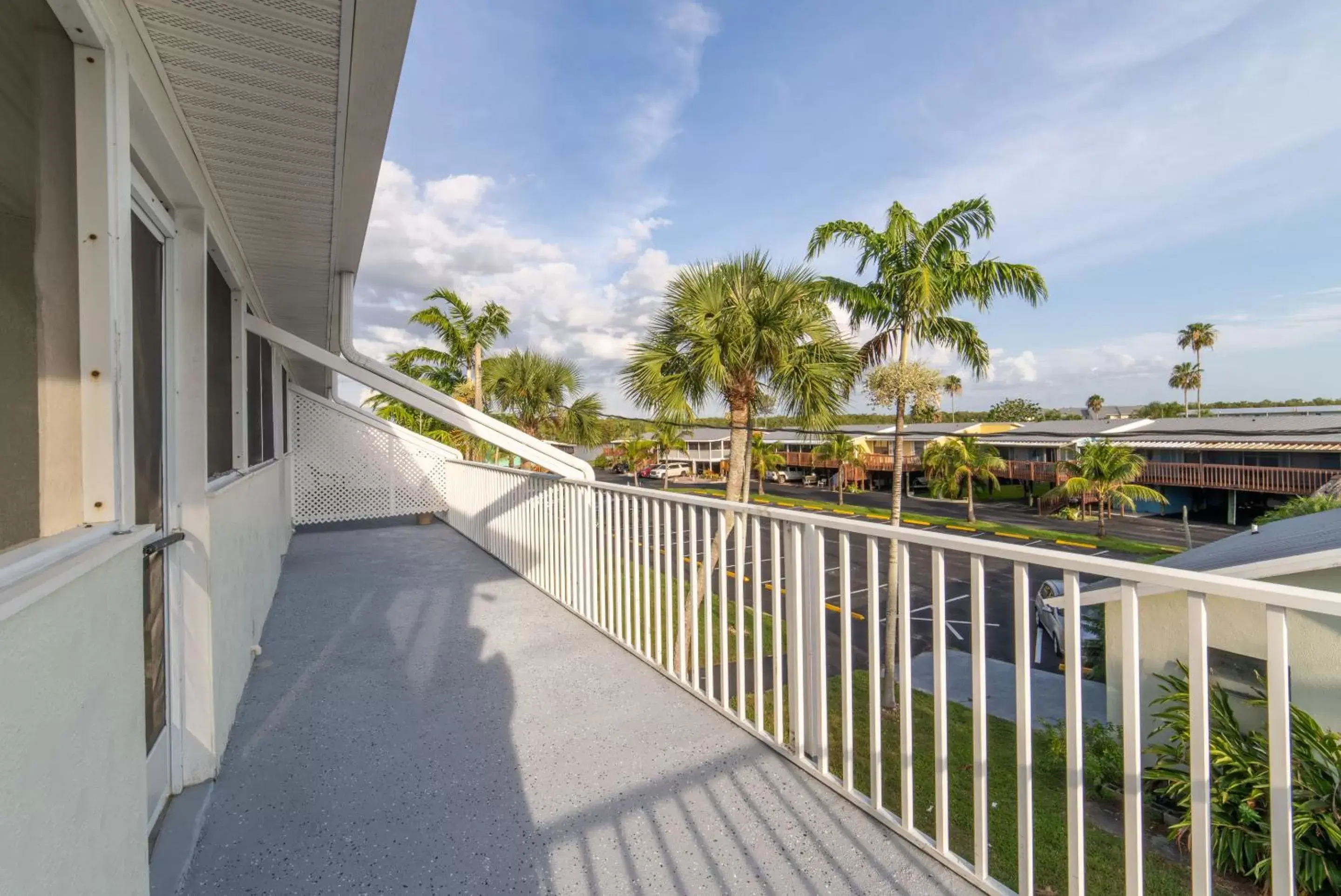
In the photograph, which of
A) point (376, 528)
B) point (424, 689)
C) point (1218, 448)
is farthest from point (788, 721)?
point (1218, 448)

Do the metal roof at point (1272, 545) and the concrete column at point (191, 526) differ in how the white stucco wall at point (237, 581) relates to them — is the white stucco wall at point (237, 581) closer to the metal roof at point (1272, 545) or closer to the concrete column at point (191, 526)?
the concrete column at point (191, 526)

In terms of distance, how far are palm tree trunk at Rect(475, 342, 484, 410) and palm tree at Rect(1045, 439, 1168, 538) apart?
71.1ft

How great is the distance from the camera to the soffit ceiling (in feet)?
5.16

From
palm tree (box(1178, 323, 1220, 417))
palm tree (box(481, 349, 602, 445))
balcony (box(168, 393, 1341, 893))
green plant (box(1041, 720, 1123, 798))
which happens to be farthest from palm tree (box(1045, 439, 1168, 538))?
palm tree (box(1178, 323, 1220, 417))

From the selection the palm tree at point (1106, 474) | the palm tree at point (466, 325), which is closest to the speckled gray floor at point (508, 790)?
the palm tree at point (466, 325)

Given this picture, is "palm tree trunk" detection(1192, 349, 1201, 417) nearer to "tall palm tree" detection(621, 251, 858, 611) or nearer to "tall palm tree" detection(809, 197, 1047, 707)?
"tall palm tree" detection(809, 197, 1047, 707)

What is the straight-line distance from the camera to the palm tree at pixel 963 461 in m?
25.5

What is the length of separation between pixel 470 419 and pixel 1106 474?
2441cm

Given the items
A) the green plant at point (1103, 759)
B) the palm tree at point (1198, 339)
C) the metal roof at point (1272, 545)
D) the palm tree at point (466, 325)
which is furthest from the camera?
the palm tree at point (1198, 339)

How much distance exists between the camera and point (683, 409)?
7.64 meters

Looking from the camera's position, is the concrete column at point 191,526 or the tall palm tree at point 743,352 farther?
the tall palm tree at point 743,352

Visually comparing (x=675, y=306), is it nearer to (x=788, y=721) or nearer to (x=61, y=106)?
(x=788, y=721)

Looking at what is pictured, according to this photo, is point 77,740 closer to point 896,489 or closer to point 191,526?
point 191,526

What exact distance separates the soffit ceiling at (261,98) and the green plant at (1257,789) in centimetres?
374
